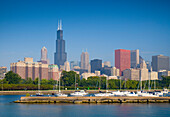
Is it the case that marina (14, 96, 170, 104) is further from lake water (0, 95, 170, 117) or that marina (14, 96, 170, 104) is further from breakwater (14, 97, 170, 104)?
lake water (0, 95, 170, 117)

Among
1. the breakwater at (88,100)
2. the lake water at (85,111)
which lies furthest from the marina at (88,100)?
the lake water at (85,111)

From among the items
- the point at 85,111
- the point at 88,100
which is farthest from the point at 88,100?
the point at 85,111

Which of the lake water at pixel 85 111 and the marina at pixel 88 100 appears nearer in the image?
the lake water at pixel 85 111

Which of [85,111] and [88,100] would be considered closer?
[85,111]

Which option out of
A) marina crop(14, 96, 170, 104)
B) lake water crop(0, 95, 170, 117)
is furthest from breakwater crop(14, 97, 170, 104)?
lake water crop(0, 95, 170, 117)

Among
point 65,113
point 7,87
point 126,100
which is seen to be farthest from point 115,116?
point 7,87

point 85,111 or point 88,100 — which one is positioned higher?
point 88,100

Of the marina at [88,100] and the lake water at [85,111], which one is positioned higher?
the marina at [88,100]

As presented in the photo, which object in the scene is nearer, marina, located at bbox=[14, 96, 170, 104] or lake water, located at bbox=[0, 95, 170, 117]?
lake water, located at bbox=[0, 95, 170, 117]

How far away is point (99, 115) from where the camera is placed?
7281cm

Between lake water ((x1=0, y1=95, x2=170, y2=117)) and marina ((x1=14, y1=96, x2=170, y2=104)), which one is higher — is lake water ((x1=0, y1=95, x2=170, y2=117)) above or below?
below

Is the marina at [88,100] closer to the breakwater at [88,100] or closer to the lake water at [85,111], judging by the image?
the breakwater at [88,100]

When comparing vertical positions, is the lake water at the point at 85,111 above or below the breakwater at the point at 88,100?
below

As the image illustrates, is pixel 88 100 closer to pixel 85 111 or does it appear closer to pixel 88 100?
pixel 88 100
